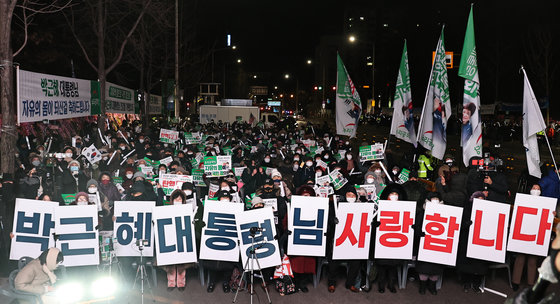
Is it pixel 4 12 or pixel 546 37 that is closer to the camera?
pixel 4 12

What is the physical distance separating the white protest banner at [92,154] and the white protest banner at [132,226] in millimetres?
6379

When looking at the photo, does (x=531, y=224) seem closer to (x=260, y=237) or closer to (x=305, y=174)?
(x=260, y=237)

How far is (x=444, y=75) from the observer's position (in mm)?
12281

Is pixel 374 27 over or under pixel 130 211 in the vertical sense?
over

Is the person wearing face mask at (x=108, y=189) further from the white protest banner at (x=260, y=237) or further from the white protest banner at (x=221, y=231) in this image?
the white protest banner at (x=260, y=237)

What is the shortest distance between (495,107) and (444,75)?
4004 cm

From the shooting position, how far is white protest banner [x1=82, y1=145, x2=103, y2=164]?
14536 millimetres

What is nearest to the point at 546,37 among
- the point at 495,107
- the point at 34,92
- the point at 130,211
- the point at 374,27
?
the point at 495,107

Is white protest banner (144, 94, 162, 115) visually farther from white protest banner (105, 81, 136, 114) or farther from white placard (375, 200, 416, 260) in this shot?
white placard (375, 200, 416, 260)

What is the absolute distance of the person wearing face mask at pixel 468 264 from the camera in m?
8.70


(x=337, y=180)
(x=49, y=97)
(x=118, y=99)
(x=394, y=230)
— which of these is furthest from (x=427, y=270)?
(x=118, y=99)

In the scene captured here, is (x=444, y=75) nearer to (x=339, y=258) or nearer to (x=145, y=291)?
(x=339, y=258)

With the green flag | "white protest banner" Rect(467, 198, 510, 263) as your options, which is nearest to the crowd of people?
"white protest banner" Rect(467, 198, 510, 263)

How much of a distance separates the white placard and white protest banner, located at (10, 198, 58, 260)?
17.1 feet
